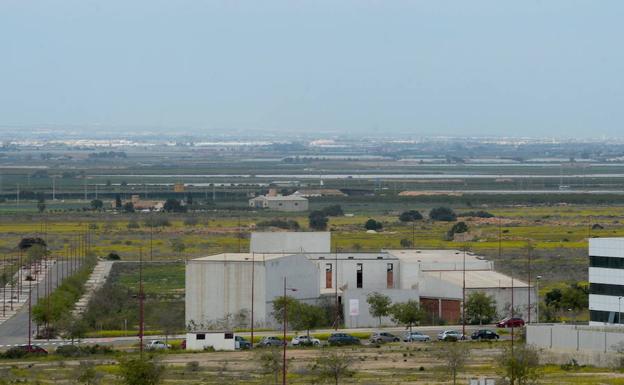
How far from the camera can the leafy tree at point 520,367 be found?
109ft

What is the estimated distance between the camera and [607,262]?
43906mm

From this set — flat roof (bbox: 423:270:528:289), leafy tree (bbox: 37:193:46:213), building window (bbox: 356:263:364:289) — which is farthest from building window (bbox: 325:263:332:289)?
leafy tree (bbox: 37:193:46:213)

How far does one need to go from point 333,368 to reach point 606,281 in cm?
1135

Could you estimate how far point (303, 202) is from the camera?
112 meters

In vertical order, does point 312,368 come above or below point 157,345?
above

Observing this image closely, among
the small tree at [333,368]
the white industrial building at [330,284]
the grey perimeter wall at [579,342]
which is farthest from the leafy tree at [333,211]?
the small tree at [333,368]

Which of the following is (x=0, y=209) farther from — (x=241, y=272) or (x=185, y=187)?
(x=241, y=272)

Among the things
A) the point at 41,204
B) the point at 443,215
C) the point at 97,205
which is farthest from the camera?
the point at 97,205

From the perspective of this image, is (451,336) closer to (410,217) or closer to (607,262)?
(607,262)

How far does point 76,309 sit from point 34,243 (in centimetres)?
2426

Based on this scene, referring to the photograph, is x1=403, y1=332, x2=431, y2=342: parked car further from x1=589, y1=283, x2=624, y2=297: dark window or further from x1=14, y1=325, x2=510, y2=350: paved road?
x1=589, y1=283, x2=624, y2=297: dark window

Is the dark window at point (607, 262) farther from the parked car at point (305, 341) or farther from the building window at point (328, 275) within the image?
the building window at point (328, 275)


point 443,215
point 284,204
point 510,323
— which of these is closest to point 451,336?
point 510,323

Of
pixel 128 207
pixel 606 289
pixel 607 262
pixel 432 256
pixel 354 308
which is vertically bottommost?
pixel 128 207
